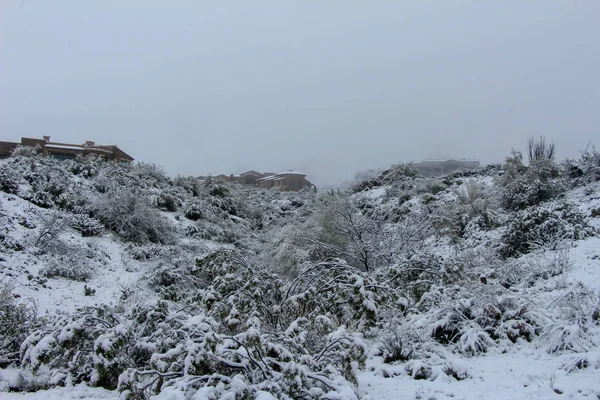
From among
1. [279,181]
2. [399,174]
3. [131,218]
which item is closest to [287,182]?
[279,181]

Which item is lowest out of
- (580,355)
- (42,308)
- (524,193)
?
(42,308)

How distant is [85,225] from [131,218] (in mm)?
1623

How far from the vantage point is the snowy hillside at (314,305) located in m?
3.93

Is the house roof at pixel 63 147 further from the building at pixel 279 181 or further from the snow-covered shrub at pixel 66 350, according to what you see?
the snow-covered shrub at pixel 66 350

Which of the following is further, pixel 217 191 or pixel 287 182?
pixel 287 182

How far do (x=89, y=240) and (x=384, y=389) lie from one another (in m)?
11.8

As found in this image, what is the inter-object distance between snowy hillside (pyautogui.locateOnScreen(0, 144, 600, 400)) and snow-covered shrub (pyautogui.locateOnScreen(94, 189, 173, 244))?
67mm

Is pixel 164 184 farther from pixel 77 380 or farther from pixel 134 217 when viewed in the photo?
pixel 77 380

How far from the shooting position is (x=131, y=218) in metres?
14.9

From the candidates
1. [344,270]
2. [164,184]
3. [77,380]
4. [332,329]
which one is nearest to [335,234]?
[344,270]

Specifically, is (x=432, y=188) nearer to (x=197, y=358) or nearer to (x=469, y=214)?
(x=469, y=214)

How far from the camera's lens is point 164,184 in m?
23.0

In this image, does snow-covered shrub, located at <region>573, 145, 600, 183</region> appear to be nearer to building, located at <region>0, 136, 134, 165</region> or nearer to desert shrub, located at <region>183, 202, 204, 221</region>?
desert shrub, located at <region>183, 202, 204, 221</region>

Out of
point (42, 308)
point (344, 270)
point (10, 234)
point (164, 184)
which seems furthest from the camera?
point (164, 184)
